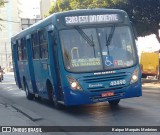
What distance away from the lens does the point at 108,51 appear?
12719mm

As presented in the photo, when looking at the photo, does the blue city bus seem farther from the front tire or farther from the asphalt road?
the front tire

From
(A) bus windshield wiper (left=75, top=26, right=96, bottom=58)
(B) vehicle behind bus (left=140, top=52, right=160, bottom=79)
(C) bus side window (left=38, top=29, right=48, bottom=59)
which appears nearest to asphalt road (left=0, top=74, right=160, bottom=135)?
(C) bus side window (left=38, top=29, right=48, bottom=59)

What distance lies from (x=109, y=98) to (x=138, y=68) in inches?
51.7

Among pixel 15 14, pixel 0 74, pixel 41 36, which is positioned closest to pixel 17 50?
pixel 41 36

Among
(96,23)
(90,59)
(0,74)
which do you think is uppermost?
(96,23)

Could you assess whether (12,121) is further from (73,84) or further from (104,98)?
(104,98)

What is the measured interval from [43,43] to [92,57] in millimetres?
2638

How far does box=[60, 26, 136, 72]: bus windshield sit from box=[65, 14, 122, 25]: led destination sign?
0.23 meters

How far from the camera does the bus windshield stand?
1255 cm

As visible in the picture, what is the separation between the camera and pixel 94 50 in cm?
1268

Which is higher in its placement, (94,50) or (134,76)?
(94,50)

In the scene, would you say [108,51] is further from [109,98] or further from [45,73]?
[45,73]

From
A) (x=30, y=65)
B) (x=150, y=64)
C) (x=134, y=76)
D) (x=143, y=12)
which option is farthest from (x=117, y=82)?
(x=150, y=64)

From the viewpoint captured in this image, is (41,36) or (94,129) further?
(41,36)
